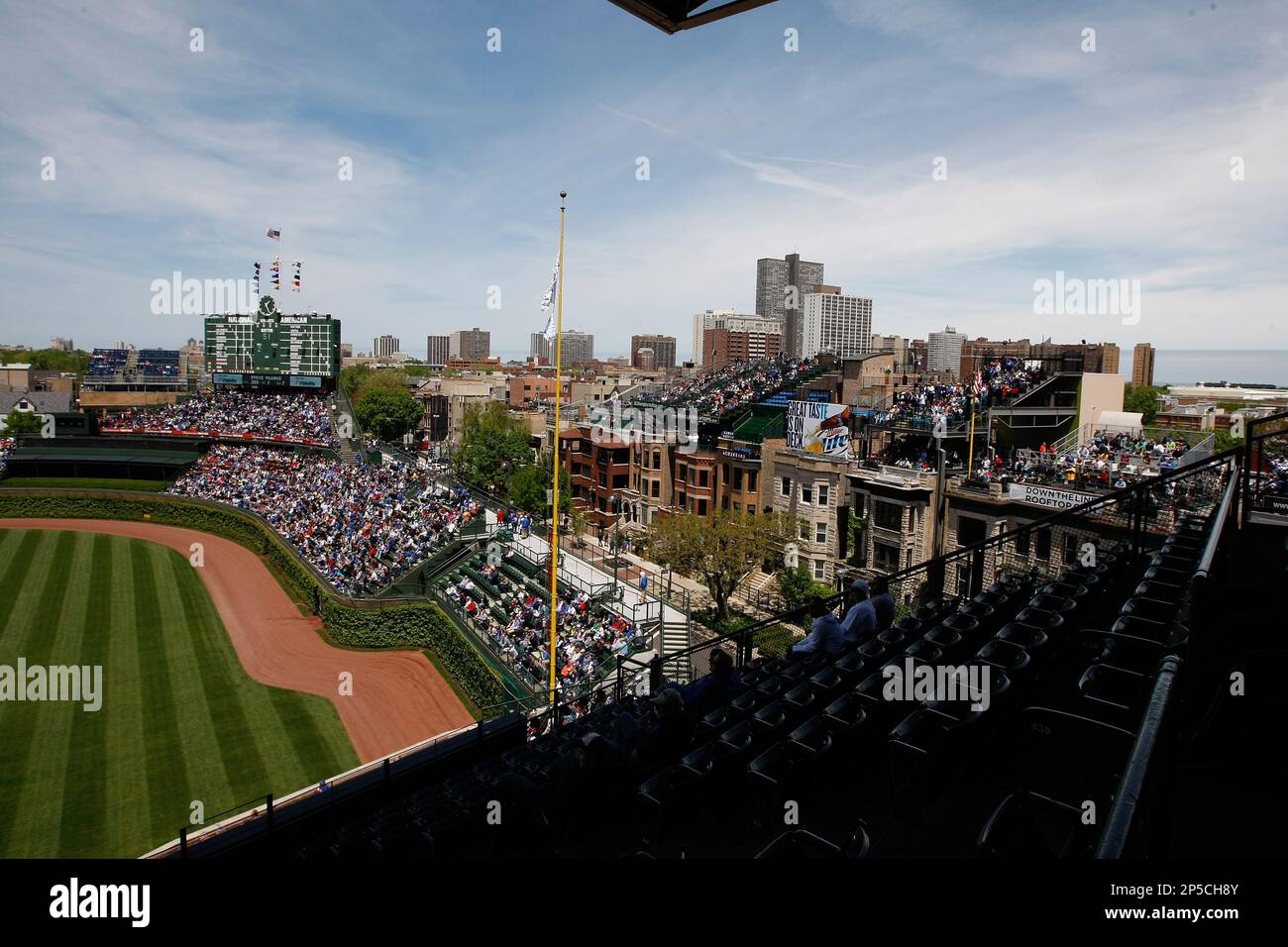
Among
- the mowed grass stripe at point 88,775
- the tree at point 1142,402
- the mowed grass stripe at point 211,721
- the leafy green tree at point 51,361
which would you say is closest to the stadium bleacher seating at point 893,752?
the mowed grass stripe at point 88,775

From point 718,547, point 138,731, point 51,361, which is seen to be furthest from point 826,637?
point 51,361

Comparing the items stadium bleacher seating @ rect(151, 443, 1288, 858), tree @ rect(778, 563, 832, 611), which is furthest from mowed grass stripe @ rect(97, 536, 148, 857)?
tree @ rect(778, 563, 832, 611)

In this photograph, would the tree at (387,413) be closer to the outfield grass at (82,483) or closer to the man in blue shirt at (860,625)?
the outfield grass at (82,483)

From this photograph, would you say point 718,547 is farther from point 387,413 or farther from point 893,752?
point 387,413

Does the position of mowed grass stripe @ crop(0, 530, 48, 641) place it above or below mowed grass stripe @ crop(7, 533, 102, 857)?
above

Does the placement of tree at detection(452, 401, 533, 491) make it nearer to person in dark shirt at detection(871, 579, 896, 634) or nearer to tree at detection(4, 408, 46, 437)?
tree at detection(4, 408, 46, 437)
